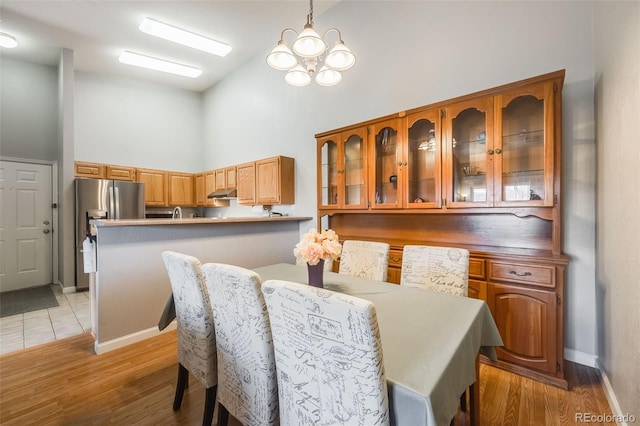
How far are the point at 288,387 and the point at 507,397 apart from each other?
162cm

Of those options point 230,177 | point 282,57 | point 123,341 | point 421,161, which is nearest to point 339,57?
point 282,57

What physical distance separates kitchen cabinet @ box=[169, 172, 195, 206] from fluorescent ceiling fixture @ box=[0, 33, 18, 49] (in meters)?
2.60

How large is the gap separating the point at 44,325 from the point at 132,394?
2028 mm

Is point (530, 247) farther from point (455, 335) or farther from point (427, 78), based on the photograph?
point (427, 78)

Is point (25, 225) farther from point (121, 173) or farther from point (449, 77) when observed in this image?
point (449, 77)

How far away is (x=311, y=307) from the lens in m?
0.88

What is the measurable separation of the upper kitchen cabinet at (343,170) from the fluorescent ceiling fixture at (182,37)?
2288mm

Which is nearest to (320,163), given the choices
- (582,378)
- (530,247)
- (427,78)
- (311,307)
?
(427,78)

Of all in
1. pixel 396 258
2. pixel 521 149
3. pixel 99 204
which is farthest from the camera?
pixel 99 204

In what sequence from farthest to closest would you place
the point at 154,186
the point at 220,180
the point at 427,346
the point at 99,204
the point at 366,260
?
the point at 154,186, the point at 220,180, the point at 99,204, the point at 366,260, the point at 427,346

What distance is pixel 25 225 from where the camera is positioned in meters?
4.41

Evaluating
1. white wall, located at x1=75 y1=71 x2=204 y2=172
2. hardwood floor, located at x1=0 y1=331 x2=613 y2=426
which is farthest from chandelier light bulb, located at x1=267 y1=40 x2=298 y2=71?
white wall, located at x1=75 y1=71 x2=204 y2=172

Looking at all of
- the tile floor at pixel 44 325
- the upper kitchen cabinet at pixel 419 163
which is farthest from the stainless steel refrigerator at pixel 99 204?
the upper kitchen cabinet at pixel 419 163

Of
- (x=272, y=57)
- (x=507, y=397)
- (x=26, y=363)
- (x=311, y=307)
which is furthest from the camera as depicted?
(x=26, y=363)
